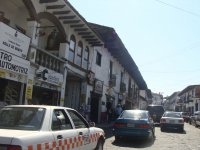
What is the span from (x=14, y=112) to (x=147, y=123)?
817 centimetres

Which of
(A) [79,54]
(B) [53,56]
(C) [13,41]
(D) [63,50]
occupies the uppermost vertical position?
(A) [79,54]

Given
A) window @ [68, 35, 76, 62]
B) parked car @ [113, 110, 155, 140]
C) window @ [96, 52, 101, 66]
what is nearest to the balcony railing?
window @ [68, 35, 76, 62]

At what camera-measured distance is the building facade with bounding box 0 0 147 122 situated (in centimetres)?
1211

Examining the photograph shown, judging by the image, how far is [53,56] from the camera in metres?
15.3

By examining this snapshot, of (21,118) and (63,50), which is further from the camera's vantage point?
(63,50)

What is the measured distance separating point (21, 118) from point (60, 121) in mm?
837

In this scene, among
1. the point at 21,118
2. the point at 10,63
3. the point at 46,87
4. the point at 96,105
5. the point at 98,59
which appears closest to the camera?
the point at 21,118

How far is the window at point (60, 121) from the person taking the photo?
20.4 ft

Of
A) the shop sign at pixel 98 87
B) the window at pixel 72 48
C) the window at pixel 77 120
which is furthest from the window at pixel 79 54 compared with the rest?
the window at pixel 77 120

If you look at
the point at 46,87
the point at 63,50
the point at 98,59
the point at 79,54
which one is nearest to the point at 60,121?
the point at 46,87

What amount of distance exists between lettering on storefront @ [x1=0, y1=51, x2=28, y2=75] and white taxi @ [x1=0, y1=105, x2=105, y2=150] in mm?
4467

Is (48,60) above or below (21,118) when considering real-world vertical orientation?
above

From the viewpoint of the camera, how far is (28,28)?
44.8ft

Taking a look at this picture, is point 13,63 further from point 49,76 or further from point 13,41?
point 49,76
